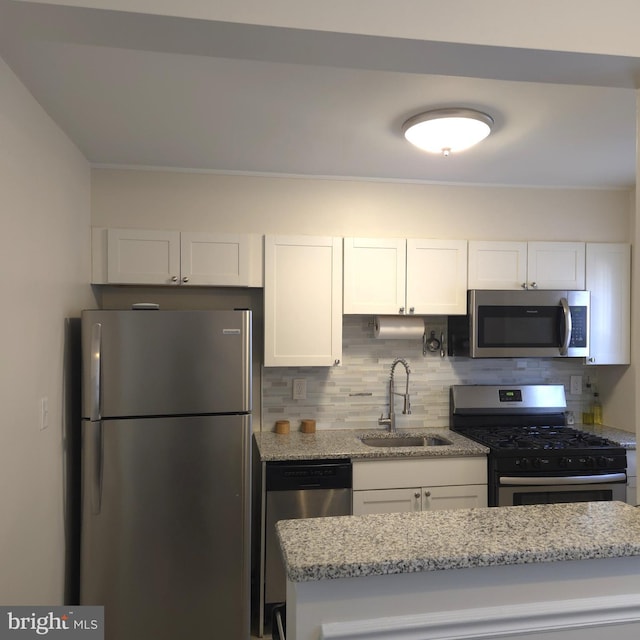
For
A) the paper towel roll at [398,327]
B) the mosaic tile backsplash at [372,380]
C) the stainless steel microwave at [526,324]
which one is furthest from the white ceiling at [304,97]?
the mosaic tile backsplash at [372,380]

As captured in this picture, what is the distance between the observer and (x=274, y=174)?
3176 millimetres

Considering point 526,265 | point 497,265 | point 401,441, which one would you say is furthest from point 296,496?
point 526,265

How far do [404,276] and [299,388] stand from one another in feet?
3.13

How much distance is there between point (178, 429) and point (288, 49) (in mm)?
1842

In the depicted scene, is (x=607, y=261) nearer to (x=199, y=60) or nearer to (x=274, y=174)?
(x=274, y=174)

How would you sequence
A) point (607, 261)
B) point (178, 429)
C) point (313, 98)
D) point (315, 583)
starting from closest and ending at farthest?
point (315, 583) < point (313, 98) < point (178, 429) < point (607, 261)

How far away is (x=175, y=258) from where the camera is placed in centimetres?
301

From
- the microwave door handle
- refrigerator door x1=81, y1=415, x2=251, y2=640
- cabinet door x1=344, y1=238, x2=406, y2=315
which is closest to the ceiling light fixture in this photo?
cabinet door x1=344, y1=238, x2=406, y2=315

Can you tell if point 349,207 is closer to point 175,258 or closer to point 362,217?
point 362,217

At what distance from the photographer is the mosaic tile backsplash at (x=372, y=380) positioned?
11.0ft

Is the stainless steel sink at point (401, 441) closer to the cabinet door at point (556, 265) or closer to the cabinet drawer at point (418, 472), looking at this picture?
the cabinet drawer at point (418, 472)

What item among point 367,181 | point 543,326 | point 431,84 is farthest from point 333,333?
point 431,84

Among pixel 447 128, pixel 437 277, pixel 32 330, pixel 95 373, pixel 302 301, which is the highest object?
pixel 447 128

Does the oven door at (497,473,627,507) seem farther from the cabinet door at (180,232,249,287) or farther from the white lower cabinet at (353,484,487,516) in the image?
the cabinet door at (180,232,249,287)
